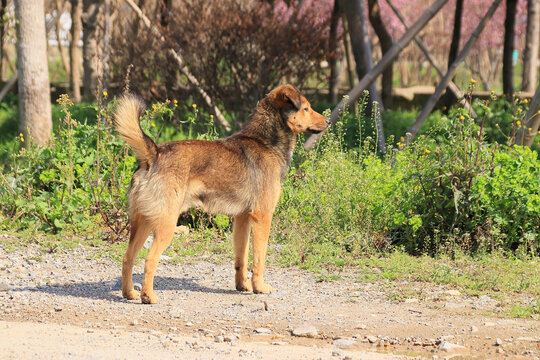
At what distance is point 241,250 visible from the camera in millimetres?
5895

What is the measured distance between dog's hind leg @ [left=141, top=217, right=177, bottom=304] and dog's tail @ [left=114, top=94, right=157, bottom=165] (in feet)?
1.45

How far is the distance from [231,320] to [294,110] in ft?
6.05

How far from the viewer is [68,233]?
7477mm

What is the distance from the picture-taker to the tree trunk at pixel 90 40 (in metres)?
14.4

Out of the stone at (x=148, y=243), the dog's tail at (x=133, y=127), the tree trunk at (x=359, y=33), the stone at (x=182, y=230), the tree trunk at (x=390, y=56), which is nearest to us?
the dog's tail at (x=133, y=127)

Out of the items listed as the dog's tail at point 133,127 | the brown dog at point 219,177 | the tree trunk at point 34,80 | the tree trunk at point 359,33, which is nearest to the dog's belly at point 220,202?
the brown dog at point 219,177

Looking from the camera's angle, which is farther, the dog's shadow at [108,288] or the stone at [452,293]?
the stone at [452,293]

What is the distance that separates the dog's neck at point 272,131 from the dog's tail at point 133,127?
1.03 m

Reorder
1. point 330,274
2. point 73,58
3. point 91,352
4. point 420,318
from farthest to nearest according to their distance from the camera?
point 73,58 → point 330,274 → point 420,318 → point 91,352

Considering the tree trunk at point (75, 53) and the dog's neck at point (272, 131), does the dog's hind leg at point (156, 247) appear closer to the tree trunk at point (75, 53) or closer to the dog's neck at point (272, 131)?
the dog's neck at point (272, 131)

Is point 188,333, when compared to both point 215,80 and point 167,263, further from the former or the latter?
point 215,80

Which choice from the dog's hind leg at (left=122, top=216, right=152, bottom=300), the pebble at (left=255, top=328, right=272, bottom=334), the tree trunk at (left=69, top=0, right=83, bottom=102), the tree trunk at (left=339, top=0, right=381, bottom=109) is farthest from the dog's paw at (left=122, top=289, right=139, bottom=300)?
the tree trunk at (left=69, top=0, right=83, bottom=102)

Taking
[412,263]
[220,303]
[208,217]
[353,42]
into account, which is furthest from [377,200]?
[353,42]

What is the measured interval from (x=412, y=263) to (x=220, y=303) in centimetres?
193
